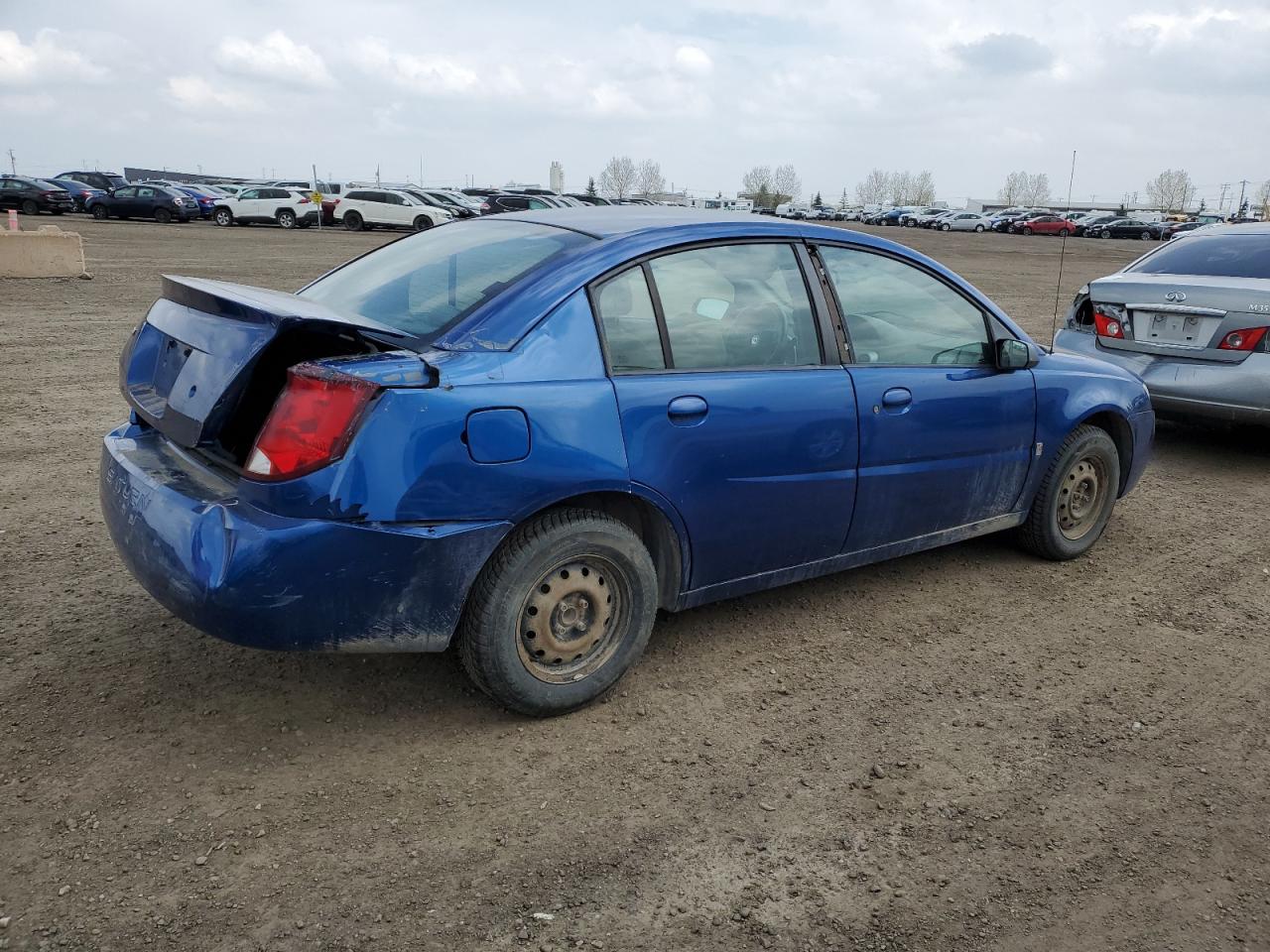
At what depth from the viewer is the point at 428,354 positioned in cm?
305

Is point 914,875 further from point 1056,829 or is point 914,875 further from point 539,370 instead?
point 539,370

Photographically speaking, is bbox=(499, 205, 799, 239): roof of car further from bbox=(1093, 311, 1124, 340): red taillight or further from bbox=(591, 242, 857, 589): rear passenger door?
bbox=(1093, 311, 1124, 340): red taillight

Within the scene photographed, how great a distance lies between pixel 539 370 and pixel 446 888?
1.45m

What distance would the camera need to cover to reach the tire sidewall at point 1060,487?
15.4ft

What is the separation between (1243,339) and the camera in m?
6.30

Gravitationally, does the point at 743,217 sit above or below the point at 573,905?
above

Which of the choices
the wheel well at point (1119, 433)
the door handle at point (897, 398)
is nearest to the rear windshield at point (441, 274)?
the door handle at point (897, 398)

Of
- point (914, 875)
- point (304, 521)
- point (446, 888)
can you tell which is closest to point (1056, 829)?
point (914, 875)

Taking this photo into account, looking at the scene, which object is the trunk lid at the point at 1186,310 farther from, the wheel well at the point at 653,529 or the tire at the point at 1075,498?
the wheel well at the point at 653,529

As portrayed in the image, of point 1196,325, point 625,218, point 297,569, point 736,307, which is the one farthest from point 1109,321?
point 297,569

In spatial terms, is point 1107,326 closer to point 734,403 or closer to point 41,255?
point 734,403

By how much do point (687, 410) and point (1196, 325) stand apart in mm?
4641

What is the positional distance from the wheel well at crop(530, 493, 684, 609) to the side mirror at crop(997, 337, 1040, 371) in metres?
1.77

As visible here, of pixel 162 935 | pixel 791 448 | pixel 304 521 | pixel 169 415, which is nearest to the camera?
pixel 162 935
